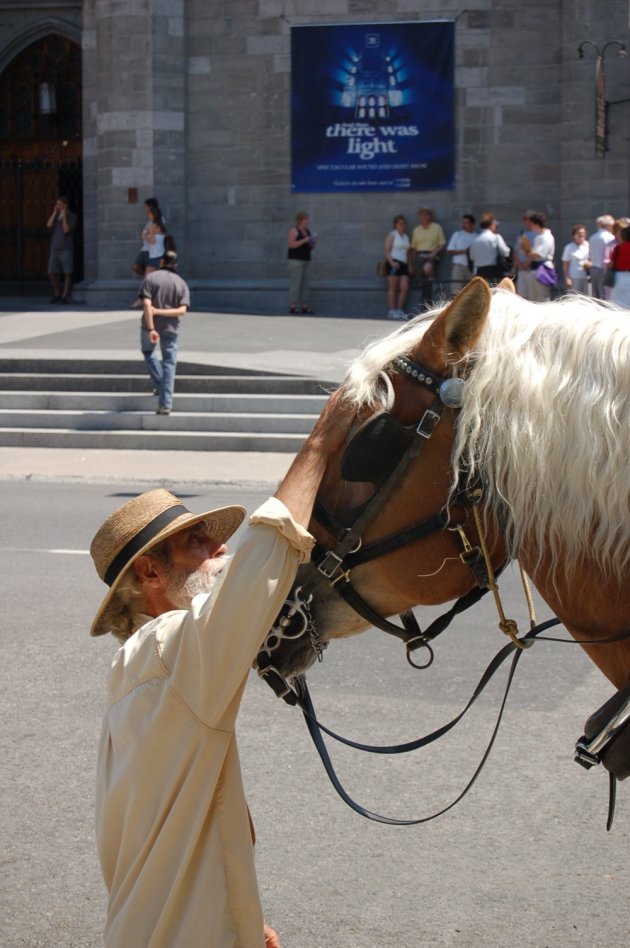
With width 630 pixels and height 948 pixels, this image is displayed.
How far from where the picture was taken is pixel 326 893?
412cm

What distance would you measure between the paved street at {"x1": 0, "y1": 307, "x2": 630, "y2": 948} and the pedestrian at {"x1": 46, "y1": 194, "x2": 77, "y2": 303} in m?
18.2

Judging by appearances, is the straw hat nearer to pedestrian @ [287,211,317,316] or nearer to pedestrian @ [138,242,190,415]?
pedestrian @ [138,242,190,415]

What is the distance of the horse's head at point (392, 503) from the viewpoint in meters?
2.38

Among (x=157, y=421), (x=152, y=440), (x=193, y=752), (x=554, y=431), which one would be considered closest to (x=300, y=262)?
(x=157, y=421)

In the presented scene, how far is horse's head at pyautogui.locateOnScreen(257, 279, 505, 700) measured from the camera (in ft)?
7.82

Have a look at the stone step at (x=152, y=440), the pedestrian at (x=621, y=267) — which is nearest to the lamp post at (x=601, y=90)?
the pedestrian at (x=621, y=267)

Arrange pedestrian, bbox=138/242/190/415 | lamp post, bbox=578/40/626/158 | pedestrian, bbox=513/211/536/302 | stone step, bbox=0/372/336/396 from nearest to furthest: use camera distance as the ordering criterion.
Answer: pedestrian, bbox=138/242/190/415
stone step, bbox=0/372/336/396
pedestrian, bbox=513/211/536/302
lamp post, bbox=578/40/626/158

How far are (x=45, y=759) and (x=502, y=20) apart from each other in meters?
21.3

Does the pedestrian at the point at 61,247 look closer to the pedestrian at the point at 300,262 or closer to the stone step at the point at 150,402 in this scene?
the pedestrian at the point at 300,262

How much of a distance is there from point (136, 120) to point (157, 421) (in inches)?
425

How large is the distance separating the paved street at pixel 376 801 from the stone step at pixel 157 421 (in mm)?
7141

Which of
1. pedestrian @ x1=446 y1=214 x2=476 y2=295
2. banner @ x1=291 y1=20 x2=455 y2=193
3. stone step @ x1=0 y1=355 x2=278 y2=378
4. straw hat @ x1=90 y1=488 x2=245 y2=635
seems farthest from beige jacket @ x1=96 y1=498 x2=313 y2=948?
banner @ x1=291 y1=20 x2=455 y2=193

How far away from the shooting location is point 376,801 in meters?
4.82

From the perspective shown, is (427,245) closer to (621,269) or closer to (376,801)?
(621,269)
